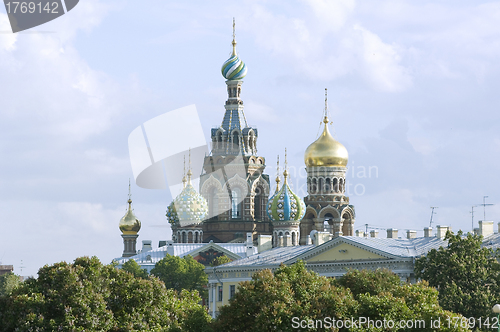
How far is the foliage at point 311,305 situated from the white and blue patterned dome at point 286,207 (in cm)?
4588

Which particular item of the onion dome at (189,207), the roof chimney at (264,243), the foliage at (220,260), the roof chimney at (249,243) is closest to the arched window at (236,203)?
the onion dome at (189,207)

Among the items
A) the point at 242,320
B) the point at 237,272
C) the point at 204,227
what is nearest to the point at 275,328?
the point at 242,320

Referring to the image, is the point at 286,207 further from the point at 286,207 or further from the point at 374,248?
the point at 374,248

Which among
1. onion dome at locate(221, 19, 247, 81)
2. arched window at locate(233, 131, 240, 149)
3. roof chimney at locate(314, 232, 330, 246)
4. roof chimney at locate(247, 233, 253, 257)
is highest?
onion dome at locate(221, 19, 247, 81)

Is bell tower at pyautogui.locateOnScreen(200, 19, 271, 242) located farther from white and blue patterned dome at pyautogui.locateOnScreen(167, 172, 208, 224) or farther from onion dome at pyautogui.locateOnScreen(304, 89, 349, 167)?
onion dome at pyautogui.locateOnScreen(304, 89, 349, 167)

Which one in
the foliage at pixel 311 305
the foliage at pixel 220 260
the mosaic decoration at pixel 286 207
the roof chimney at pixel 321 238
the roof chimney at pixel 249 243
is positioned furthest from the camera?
the mosaic decoration at pixel 286 207

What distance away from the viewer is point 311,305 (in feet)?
108

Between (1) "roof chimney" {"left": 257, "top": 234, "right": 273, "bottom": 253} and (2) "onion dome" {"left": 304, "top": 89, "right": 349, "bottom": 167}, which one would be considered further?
(2) "onion dome" {"left": 304, "top": 89, "right": 349, "bottom": 167}

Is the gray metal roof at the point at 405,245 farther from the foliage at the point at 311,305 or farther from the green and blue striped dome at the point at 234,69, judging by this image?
the green and blue striped dome at the point at 234,69

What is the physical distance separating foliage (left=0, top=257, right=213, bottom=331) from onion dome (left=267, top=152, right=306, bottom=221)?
147 ft

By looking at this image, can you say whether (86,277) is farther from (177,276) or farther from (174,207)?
(174,207)

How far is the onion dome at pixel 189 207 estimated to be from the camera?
8581 centimetres

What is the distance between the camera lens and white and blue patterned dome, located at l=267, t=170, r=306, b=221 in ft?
268

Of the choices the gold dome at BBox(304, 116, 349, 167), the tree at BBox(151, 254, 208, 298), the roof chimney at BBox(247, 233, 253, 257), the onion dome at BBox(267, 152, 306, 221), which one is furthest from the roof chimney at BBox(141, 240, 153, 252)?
the tree at BBox(151, 254, 208, 298)
